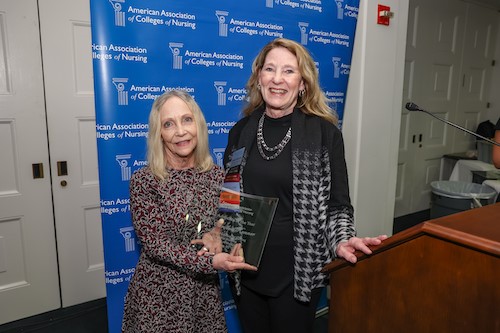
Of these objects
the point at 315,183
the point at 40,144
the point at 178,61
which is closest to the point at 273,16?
the point at 178,61

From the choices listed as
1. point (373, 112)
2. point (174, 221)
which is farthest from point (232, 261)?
point (373, 112)

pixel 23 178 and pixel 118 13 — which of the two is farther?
pixel 23 178

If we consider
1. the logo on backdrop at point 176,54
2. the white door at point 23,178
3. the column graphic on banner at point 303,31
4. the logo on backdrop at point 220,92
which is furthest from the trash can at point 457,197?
the white door at point 23,178

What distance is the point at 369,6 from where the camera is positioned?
8.77 ft

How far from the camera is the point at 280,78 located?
1.46 m

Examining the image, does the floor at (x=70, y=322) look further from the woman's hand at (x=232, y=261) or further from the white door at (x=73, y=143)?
the woman's hand at (x=232, y=261)

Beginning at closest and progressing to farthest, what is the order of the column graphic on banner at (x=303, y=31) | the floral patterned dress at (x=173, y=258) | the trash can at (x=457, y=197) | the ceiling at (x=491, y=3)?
the floral patterned dress at (x=173, y=258) < the column graphic on banner at (x=303, y=31) < the trash can at (x=457, y=197) < the ceiling at (x=491, y=3)

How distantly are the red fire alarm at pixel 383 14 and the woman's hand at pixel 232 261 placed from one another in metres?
2.19

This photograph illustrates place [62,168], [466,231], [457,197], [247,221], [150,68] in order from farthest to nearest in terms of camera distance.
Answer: [457,197] → [62,168] → [150,68] → [247,221] → [466,231]

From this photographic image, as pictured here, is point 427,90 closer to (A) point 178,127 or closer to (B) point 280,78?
(B) point 280,78

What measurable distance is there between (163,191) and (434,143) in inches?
187

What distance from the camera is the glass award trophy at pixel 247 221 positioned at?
1.21 m

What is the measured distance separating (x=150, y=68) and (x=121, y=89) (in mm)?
180

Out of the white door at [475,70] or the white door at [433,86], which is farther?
the white door at [475,70]
